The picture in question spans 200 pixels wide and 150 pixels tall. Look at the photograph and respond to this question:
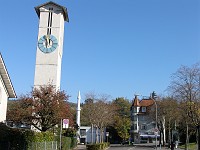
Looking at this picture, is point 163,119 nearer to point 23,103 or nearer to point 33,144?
point 23,103

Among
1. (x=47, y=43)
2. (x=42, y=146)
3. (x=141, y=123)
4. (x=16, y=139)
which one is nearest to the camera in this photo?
(x=16, y=139)

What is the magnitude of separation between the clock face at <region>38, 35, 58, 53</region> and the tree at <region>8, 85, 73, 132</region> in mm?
22660

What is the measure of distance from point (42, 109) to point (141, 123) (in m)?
76.9

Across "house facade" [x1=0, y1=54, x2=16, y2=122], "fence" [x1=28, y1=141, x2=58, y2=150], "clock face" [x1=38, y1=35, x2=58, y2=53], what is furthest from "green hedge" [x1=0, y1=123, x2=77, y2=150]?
"clock face" [x1=38, y1=35, x2=58, y2=53]

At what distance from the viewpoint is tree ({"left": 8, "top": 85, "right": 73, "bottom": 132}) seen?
39281mm

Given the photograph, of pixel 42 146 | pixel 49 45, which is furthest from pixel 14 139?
pixel 49 45

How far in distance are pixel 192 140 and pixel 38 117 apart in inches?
2363

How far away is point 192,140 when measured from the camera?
293 ft

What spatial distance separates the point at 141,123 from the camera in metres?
112

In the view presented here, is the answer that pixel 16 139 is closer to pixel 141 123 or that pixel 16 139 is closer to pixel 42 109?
pixel 42 109

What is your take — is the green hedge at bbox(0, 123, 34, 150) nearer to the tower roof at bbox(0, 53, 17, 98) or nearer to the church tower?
the tower roof at bbox(0, 53, 17, 98)

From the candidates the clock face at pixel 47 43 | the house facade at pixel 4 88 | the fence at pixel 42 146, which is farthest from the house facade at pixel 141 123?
the house facade at pixel 4 88

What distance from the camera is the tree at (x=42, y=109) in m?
39.3

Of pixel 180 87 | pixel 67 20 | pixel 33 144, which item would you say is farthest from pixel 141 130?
pixel 33 144
